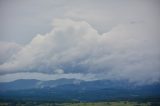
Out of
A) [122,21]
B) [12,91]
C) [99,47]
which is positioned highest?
[122,21]

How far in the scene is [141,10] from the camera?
17.4 ft

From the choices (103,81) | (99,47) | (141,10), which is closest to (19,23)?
(99,47)

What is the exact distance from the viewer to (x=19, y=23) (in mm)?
5242

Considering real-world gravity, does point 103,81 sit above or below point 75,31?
below

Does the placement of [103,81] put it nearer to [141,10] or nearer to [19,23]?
[141,10]

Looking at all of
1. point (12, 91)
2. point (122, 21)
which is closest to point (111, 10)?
point (122, 21)

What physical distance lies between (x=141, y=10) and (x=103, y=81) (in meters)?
1.50

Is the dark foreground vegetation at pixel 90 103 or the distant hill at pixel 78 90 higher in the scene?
the distant hill at pixel 78 90

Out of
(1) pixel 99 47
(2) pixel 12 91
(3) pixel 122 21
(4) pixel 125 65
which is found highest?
(3) pixel 122 21

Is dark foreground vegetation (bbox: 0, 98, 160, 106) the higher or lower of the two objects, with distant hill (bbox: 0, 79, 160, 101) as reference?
lower

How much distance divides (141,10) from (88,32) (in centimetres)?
108

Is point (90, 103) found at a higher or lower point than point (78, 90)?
lower

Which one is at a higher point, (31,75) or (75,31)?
(75,31)

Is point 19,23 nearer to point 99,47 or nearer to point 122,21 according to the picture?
point 99,47
